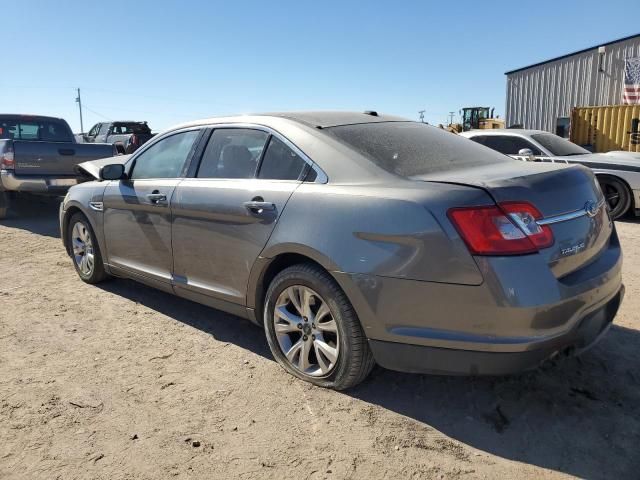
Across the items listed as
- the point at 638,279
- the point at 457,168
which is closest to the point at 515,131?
the point at 638,279

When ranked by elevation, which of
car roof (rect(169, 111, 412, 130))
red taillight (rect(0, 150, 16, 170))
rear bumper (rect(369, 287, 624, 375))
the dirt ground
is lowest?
the dirt ground

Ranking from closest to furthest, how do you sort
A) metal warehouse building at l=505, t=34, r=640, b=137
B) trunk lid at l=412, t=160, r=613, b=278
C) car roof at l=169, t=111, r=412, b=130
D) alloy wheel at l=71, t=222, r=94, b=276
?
trunk lid at l=412, t=160, r=613, b=278, car roof at l=169, t=111, r=412, b=130, alloy wheel at l=71, t=222, r=94, b=276, metal warehouse building at l=505, t=34, r=640, b=137

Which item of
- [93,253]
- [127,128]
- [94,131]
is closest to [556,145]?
[93,253]

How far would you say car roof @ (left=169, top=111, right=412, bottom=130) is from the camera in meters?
3.36

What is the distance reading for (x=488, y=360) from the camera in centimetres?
243

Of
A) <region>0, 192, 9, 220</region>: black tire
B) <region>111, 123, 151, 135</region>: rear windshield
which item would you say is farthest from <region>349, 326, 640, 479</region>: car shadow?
<region>111, 123, 151, 135</region>: rear windshield

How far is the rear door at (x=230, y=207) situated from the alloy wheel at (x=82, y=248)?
62.3 inches

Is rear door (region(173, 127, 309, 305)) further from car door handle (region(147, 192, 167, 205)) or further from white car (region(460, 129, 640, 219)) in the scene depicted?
white car (region(460, 129, 640, 219))

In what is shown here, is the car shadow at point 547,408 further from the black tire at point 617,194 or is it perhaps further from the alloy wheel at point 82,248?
the black tire at point 617,194

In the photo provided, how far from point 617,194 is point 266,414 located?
775 cm

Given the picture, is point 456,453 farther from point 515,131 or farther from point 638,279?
point 515,131

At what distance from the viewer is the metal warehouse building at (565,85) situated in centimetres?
2048

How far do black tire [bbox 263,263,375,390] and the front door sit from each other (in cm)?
129

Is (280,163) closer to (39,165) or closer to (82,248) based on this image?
(82,248)
